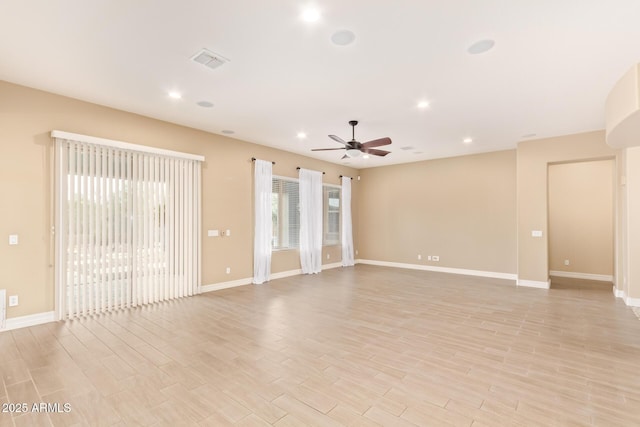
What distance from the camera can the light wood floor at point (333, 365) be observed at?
2273mm

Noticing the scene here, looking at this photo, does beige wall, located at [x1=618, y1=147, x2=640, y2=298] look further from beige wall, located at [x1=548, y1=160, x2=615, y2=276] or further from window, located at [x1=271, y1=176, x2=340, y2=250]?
window, located at [x1=271, y1=176, x2=340, y2=250]

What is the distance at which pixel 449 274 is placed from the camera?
26.5 feet

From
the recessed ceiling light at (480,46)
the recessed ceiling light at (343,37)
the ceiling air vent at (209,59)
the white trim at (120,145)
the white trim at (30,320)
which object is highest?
the ceiling air vent at (209,59)

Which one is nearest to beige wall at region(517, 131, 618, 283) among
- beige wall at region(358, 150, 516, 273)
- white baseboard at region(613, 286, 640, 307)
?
beige wall at region(358, 150, 516, 273)

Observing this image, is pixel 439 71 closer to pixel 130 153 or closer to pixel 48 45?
pixel 48 45

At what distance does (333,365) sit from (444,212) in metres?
6.65

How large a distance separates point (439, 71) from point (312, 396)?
12.1ft

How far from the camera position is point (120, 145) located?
4.78 meters

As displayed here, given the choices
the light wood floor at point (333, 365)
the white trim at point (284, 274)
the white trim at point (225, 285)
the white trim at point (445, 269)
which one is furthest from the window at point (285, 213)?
the white trim at point (445, 269)

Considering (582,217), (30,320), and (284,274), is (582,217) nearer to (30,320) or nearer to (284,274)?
(284,274)

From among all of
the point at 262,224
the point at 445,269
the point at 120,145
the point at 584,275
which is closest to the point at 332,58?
the point at 120,145

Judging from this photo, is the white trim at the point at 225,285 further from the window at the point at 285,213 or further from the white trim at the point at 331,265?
the white trim at the point at 331,265

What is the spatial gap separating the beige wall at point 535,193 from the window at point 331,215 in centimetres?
481

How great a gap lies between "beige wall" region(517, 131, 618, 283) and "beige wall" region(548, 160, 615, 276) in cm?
143
